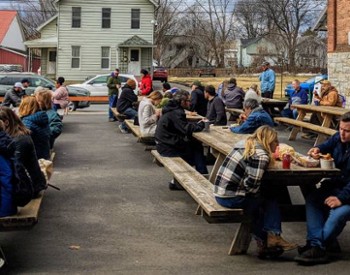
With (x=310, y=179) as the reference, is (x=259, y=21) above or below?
above

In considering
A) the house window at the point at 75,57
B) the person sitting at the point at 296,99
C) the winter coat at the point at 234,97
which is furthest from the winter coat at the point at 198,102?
the house window at the point at 75,57

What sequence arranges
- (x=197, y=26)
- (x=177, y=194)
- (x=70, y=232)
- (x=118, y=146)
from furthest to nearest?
(x=197, y=26) → (x=118, y=146) → (x=177, y=194) → (x=70, y=232)

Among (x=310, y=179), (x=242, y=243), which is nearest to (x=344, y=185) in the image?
(x=310, y=179)

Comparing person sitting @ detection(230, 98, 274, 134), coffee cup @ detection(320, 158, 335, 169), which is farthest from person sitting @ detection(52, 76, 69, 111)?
coffee cup @ detection(320, 158, 335, 169)

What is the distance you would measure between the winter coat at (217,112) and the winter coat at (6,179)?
23.5 ft

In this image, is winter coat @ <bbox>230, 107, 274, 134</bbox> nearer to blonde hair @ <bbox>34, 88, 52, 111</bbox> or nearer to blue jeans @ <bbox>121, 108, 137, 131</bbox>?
blonde hair @ <bbox>34, 88, 52, 111</bbox>

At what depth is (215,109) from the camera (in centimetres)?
1323

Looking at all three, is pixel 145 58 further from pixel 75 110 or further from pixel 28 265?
pixel 28 265

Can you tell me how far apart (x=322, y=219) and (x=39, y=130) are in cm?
475

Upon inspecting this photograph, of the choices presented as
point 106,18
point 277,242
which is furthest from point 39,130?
point 106,18

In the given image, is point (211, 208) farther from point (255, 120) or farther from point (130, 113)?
point (130, 113)

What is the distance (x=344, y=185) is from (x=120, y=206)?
3425mm

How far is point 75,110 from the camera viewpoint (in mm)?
27078

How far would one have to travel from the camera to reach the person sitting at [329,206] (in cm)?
620
